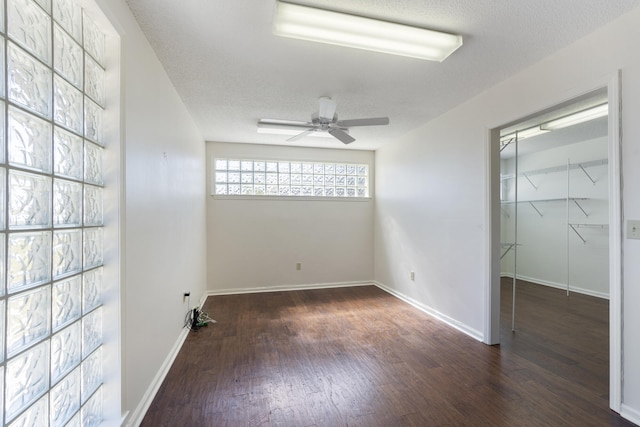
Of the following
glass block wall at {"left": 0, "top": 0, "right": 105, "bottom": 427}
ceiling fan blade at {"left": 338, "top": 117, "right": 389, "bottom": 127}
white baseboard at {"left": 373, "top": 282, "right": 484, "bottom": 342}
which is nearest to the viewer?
glass block wall at {"left": 0, "top": 0, "right": 105, "bottom": 427}

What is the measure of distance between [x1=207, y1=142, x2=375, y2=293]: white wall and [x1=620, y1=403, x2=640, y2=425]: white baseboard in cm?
359

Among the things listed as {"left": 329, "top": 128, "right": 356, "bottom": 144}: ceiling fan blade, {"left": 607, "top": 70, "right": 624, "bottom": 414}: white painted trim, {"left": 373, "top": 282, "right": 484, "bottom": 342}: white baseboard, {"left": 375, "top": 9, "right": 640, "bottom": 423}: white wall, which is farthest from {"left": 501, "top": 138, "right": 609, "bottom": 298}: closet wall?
{"left": 329, "top": 128, "right": 356, "bottom": 144}: ceiling fan blade

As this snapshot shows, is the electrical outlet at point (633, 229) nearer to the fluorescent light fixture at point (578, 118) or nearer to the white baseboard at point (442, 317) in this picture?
the white baseboard at point (442, 317)

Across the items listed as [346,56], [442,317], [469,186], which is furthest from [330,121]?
[442,317]

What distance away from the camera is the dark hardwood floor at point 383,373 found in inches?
68.8

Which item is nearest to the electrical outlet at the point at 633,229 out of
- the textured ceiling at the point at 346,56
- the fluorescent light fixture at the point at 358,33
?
the textured ceiling at the point at 346,56

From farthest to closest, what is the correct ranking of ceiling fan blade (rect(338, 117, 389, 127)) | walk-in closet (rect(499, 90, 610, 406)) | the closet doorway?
1. ceiling fan blade (rect(338, 117, 389, 127))
2. walk-in closet (rect(499, 90, 610, 406))
3. the closet doorway

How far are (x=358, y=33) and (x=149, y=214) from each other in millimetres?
1821

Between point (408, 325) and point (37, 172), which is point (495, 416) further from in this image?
point (37, 172)

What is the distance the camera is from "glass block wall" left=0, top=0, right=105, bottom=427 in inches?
35.2

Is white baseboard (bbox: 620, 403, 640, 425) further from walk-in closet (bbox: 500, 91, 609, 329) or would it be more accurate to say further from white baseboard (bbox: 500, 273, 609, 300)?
white baseboard (bbox: 500, 273, 609, 300)

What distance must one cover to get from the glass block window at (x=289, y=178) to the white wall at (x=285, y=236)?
12 centimetres

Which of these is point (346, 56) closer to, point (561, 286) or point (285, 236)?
point (285, 236)

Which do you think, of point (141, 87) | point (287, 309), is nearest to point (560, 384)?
point (287, 309)
